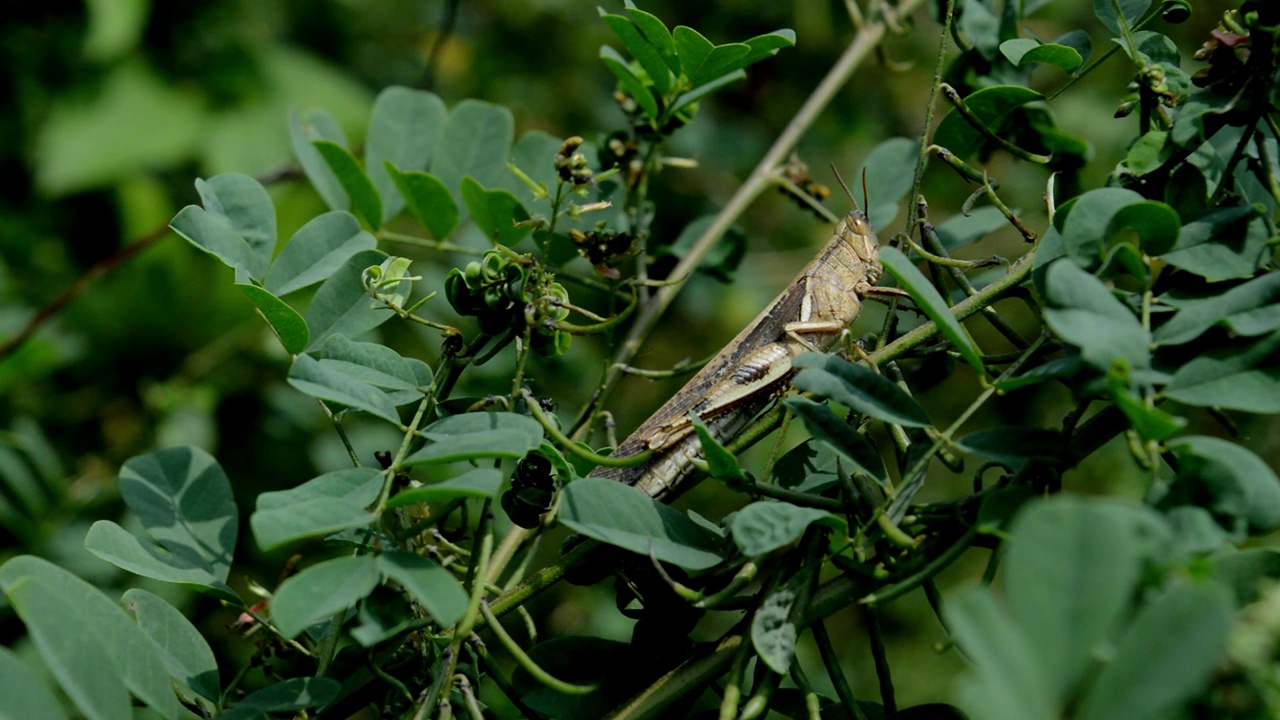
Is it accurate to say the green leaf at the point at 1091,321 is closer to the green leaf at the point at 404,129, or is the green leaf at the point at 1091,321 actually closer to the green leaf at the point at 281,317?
the green leaf at the point at 281,317

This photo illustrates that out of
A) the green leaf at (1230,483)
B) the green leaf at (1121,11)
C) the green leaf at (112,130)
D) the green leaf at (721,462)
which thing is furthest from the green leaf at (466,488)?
the green leaf at (112,130)

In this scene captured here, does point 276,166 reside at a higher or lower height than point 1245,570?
lower

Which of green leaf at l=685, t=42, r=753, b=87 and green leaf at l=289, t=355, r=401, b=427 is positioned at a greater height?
green leaf at l=685, t=42, r=753, b=87

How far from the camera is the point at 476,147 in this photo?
3.07ft

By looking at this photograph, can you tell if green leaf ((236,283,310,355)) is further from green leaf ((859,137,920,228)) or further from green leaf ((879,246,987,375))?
green leaf ((859,137,920,228))

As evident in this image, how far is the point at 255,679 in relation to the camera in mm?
1360

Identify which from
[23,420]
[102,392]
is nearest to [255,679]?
[23,420]

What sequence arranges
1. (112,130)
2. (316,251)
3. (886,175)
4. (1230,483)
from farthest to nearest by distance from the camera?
(112,130) < (886,175) < (316,251) < (1230,483)

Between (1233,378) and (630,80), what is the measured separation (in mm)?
503

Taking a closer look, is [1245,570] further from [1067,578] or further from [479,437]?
[479,437]

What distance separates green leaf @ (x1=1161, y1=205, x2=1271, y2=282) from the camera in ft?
1.82

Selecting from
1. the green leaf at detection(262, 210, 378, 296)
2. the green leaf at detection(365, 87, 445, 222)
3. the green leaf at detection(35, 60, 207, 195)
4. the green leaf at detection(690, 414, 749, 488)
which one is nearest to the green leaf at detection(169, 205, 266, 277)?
the green leaf at detection(262, 210, 378, 296)

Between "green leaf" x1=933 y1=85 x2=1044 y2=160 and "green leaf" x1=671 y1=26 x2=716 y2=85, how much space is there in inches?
8.0

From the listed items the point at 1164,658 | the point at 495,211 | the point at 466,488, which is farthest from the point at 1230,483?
the point at 495,211
